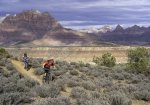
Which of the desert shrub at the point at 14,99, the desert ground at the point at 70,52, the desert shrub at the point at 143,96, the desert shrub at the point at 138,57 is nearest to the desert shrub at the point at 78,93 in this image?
the desert shrub at the point at 14,99

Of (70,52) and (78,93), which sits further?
(70,52)

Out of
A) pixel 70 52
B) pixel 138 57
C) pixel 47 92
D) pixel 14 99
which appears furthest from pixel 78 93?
pixel 70 52

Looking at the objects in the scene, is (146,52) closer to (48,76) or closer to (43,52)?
(48,76)

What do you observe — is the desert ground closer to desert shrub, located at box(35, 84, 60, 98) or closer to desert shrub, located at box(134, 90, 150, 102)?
desert shrub, located at box(134, 90, 150, 102)

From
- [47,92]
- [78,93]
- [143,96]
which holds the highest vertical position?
[47,92]

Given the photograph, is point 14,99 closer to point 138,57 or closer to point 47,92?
point 47,92

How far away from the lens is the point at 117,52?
570 ft

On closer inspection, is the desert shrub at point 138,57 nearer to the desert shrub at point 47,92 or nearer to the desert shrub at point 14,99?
the desert shrub at point 47,92

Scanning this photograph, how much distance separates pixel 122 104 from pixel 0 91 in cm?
509

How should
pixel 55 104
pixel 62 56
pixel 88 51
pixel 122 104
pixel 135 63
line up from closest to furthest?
pixel 55 104 → pixel 122 104 → pixel 135 63 → pixel 62 56 → pixel 88 51

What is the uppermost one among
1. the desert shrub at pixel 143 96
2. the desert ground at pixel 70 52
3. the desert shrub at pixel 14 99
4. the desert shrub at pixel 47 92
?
the desert shrub at pixel 14 99

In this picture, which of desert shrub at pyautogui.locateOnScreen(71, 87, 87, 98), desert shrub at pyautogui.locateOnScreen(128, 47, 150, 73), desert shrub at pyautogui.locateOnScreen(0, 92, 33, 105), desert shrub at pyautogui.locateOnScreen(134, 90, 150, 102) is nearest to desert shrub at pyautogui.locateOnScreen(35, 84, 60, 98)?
desert shrub at pyautogui.locateOnScreen(71, 87, 87, 98)

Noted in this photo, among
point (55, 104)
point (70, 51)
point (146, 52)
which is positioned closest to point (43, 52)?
point (70, 51)

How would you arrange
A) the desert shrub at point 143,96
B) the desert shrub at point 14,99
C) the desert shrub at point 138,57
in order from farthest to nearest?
the desert shrub at point 138,57, the desert shrub at point 143,96, the desert shrub at point 14,99
